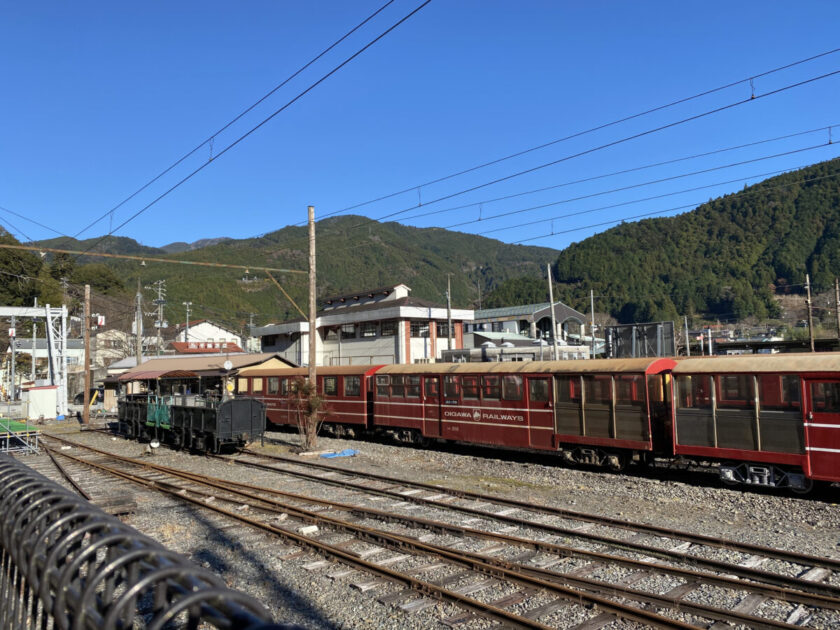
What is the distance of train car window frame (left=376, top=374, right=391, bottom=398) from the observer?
71.6 ft

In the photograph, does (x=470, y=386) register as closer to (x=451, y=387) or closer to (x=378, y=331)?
(x=451, y=387)

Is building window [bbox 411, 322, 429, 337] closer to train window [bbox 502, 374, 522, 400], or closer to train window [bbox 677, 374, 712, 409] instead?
train window [bbox 502, 374, 522, 400]

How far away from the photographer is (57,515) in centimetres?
323

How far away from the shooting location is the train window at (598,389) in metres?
14.9

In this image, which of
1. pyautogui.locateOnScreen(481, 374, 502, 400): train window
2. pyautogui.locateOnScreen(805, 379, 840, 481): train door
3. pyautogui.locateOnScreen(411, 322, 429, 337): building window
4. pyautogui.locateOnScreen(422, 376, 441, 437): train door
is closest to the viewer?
pyautogui.locateOnScreen(805, 379, 840, 481): train door

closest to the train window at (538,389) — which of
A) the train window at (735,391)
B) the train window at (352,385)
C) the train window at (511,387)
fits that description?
the train window at (511,387)

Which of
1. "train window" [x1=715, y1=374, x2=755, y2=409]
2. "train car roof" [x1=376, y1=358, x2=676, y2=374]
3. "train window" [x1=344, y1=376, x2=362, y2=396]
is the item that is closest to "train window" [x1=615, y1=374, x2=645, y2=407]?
"train car roof" [x1=376, y1=358, x2=676, y2=374]

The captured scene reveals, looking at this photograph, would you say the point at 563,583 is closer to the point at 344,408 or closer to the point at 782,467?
the point at 782,467

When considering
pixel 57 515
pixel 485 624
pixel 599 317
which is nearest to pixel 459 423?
pixel 485 624

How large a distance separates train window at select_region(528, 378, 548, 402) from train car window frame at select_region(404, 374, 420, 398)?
493 centimetres

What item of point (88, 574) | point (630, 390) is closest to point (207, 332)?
point (630, 390)

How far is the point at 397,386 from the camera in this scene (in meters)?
21.3

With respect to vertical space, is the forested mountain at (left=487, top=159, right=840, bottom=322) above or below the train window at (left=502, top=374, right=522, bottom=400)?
above

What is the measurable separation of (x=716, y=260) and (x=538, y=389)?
127 m
